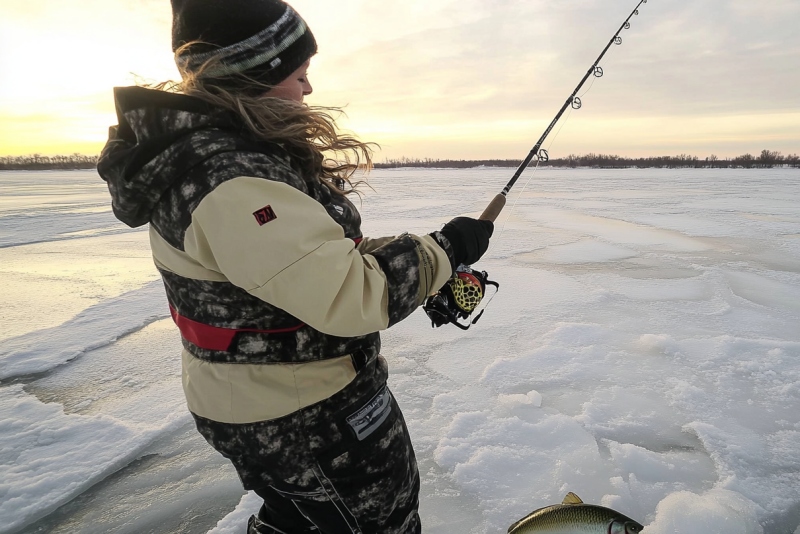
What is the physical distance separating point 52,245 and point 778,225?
1340cm

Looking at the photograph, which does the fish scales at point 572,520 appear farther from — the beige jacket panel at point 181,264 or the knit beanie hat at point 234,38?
the knit beanie hat at point 234,38

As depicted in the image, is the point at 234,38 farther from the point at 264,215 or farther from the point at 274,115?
the point at 264,215

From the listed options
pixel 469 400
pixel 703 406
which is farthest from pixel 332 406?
pixel 703 406

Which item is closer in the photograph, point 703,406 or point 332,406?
point 332,406

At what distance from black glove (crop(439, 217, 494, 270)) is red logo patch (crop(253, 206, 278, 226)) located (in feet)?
1.71

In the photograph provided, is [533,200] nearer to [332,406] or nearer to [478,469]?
[478,469]

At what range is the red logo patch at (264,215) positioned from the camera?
3.03 feet

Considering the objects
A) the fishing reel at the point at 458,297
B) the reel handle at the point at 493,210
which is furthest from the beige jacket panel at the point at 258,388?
the reel handle at the point at 493,210

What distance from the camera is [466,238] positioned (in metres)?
1.35

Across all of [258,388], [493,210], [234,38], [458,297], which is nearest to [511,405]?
[493,210]

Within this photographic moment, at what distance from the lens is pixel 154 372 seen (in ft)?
11.7

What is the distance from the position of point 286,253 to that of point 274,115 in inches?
14.4

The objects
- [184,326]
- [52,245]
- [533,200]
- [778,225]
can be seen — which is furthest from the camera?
[533,200]

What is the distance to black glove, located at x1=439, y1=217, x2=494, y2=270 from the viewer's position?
1318mm
